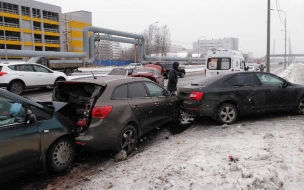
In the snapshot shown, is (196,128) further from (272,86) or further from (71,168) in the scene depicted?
(71,168)

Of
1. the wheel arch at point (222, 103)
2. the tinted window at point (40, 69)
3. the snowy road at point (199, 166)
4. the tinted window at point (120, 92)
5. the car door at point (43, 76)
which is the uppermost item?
the tinted window at point (40, 69)

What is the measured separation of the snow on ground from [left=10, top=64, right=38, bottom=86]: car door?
9.63m

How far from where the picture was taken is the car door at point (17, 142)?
346cm

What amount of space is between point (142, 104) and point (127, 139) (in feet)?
2.76

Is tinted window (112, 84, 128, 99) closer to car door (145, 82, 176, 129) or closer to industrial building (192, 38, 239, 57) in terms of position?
car door (145, 82, 176, 129)

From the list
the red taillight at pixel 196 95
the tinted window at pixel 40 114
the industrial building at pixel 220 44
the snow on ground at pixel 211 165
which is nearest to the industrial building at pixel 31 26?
the red taillight at pixel 196 95

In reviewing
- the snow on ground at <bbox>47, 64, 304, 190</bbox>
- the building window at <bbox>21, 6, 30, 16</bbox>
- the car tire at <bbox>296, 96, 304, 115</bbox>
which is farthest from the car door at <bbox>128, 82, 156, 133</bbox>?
the building window at <bbox>21, 6, 30, 16</bbox>

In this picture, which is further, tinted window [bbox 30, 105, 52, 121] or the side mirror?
tinted window [bbox 30, 105, 52, 121]

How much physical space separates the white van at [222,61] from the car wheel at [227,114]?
10.4 meters

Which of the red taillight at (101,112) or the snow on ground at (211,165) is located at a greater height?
the red taillight at (101,112)

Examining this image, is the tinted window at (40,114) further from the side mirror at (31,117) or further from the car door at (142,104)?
the car door at (142,104)

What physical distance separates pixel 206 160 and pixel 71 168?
239 centimetres

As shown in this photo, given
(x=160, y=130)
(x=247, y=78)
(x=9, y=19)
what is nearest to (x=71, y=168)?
(x=160, y=130)

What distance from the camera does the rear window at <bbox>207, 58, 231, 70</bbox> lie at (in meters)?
17.0
